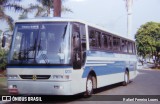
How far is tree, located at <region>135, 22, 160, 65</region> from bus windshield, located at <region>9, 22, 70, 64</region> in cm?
5568

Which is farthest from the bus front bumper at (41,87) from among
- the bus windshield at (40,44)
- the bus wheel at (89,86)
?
the bus wheel at (89,86)

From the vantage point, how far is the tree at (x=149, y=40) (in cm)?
6781

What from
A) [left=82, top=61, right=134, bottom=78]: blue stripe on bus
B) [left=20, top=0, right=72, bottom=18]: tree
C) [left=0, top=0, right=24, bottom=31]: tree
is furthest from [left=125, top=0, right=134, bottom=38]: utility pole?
[left=82, top=61, right=134, bottom=78]: blue stripe on bus

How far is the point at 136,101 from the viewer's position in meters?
13.7

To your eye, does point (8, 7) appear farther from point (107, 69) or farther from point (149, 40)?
point (149, 40)

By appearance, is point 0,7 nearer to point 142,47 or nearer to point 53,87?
point 53,87

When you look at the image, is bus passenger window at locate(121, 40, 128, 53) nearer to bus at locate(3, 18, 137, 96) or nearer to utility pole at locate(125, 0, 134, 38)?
bus at locate(3, 18, 137, 96)

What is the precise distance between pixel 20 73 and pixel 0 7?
19.4m

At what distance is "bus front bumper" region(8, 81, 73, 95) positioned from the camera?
1269 centimetres

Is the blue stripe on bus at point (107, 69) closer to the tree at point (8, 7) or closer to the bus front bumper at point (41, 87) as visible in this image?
the bus front bumper at point (41, 87)

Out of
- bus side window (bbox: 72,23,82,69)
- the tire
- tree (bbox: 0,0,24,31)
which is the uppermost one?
tree (bbox: 0,0,24,31)

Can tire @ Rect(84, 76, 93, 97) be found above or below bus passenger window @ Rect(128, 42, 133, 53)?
below

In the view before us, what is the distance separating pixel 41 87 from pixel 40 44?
156 centimetres

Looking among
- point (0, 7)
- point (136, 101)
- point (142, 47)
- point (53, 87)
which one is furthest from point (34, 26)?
point (142, 47)
